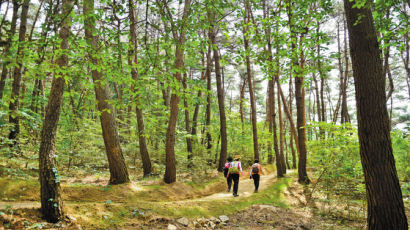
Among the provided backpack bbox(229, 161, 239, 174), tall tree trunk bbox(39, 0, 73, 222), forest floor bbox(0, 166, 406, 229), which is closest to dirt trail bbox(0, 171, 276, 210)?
forest floor bbox(0, 166, 406, 229)

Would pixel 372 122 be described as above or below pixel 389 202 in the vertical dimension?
above

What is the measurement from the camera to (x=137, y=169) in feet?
41.1

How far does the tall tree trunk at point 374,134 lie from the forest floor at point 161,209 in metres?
2.28

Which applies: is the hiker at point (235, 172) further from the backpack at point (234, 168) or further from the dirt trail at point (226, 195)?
the dirt trail at point (226, 195)

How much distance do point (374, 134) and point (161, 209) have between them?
5436 mm

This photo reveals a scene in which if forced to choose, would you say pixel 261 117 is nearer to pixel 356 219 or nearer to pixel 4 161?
pixel 356 219

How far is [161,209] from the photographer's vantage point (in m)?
6.33

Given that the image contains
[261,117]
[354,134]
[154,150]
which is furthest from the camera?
[261,117]

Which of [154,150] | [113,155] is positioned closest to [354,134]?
[113,155]

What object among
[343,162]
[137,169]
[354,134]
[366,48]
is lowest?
[137,169]

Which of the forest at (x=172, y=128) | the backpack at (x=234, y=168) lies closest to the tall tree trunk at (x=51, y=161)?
the forest at (x=172, y=128)

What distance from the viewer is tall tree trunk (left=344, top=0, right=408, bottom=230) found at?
407 cm

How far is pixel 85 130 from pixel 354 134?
10990 mm

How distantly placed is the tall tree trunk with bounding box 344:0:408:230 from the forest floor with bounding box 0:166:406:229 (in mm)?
2278
